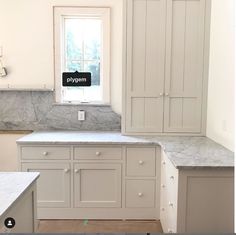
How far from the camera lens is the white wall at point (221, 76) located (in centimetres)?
298

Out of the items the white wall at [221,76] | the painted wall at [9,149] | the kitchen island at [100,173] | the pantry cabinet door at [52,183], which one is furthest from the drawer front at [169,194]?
the painted wall at [9,149]

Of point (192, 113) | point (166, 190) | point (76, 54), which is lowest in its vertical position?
point (166, 190)

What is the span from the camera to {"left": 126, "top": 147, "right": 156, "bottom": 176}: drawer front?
3.42m

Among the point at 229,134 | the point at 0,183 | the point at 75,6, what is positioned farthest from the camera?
the point at 75,6

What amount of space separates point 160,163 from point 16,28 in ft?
7.50

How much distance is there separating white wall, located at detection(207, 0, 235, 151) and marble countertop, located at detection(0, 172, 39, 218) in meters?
1.78

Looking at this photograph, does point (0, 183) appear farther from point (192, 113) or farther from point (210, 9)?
point (210, 9)

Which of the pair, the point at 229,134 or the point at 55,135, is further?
the point at 55,135

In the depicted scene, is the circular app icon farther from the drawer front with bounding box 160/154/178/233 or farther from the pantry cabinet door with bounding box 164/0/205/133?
the pantry cabinet door with bounding box 164/0/205/133

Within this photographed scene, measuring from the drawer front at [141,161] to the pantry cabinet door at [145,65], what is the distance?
1.21 ft

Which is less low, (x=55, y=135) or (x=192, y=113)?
(x=192, y=113)

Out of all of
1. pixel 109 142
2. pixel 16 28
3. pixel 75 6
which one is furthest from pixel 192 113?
pixel 16 28

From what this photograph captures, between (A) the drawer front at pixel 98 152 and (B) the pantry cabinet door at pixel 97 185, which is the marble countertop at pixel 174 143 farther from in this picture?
(B) the pantry cabinet door at pixel 97 185

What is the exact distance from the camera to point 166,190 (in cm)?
304
